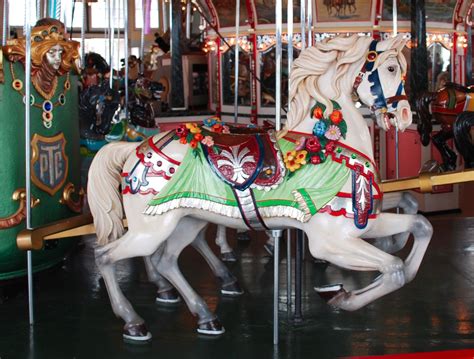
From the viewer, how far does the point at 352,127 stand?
180 inches

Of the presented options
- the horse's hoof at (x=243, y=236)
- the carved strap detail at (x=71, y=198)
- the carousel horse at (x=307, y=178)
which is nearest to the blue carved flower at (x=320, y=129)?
the carousel horse at (x=307, y=178)

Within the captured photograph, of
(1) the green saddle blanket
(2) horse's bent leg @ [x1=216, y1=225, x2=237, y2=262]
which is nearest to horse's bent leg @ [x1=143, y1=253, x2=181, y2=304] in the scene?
(1) the green saddle blanket

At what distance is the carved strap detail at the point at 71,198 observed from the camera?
591cm

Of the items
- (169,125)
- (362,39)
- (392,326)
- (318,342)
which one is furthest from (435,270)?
(169,125)

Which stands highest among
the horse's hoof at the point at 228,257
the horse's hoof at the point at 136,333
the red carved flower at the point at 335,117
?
the red carved flower at the point at 335,117

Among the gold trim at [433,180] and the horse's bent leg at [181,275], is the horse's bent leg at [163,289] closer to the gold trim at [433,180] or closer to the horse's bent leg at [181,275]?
the horse's bent leg at [181,275]

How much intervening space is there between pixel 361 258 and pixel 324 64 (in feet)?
3.57

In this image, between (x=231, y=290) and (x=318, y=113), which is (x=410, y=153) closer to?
(x=231, y=290)

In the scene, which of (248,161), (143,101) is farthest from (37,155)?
(143,101)

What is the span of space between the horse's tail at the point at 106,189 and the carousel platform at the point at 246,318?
64 centimetres

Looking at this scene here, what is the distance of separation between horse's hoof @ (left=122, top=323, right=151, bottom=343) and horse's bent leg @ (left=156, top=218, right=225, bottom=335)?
0.32 metres

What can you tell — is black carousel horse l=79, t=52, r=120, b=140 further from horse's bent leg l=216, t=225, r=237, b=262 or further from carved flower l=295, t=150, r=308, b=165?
carved flower l=295, t=150, r=308, b=165

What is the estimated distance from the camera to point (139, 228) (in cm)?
474

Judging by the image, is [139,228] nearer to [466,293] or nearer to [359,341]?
[359,341]
